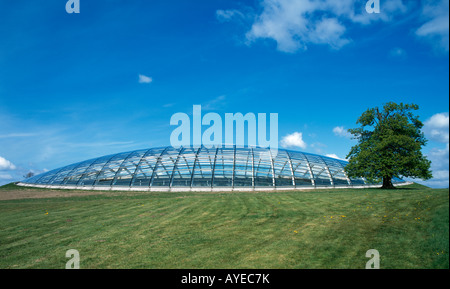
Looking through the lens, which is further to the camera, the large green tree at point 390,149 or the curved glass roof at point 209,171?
the curved glass roof at point 209,171

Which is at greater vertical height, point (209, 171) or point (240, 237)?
point (209, 171)

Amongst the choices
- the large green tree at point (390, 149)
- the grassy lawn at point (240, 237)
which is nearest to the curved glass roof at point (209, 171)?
the large green tree at point (390, 149)

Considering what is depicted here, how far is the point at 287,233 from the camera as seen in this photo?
35.7 feet

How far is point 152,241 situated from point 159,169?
29904 millimetres

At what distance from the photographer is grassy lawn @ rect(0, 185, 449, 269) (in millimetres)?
7934

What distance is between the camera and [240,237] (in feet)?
34.6

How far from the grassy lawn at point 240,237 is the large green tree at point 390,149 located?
39.7ft

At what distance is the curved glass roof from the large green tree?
9.36 metres

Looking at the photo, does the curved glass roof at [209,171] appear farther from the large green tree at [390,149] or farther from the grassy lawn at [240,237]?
the grassy lawn at [240,237]

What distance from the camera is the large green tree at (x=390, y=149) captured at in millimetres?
25547

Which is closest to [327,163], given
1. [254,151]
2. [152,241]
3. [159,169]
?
[254,151]

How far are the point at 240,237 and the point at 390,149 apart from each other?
2356 centimetres

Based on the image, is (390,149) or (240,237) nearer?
(240,237)

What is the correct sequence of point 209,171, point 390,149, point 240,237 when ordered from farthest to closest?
point 209,171
point 390,149
point 240,237
